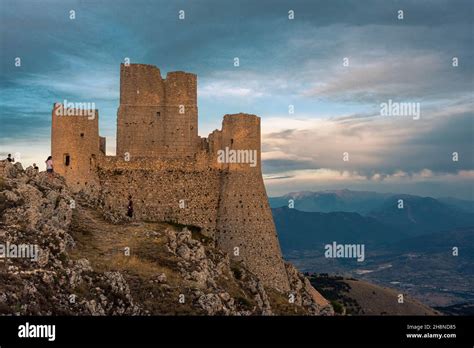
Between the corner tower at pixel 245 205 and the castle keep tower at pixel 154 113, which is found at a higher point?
the castle keep tower at pixel 154 113

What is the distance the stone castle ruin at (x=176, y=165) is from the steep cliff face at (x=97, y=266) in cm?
496

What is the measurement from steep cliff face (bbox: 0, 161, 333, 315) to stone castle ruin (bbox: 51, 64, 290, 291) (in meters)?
4.96

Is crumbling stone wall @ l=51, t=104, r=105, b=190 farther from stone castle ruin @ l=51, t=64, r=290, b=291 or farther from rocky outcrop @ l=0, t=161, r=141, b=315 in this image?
rocky outcrop @ l=0, t=161, r=141, b=315

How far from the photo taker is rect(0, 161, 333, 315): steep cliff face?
90.8 ft

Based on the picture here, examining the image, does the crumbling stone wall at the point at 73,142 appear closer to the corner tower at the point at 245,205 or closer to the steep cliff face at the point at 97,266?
the steep cliff face at the point at 97,266

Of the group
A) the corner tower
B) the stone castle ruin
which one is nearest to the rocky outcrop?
the stone castle ruin

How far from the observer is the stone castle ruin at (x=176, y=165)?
163 feet

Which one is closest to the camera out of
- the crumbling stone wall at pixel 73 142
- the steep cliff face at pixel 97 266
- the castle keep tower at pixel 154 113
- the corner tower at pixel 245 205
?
the steep cliff face at pixel 97 266

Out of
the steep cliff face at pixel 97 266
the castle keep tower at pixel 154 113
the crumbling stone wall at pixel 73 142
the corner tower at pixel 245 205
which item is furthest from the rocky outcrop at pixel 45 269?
the corner tower at pixel 245 205

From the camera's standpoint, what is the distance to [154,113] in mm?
52156

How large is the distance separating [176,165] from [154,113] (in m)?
4.65

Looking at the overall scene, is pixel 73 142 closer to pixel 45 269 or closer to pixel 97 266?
pixel 97 266

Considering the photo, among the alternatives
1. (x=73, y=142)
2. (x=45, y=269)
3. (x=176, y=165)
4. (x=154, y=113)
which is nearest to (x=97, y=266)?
(x=45, y=269)
